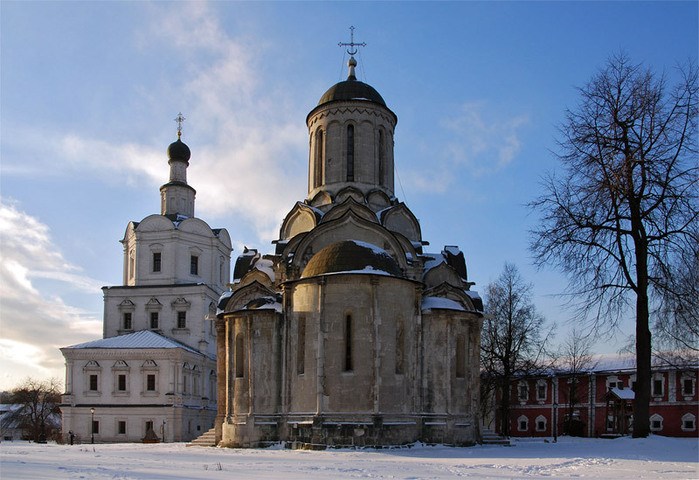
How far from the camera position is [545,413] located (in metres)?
43.6

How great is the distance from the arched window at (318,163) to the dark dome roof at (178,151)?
19.3 meters

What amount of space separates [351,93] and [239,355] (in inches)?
459

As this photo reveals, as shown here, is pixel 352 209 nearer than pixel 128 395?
Yes

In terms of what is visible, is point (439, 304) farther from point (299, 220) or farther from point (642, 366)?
point (642, 366)

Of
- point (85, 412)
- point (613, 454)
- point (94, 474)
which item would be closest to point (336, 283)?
point (613, 454)

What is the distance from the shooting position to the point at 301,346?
23.6 meters

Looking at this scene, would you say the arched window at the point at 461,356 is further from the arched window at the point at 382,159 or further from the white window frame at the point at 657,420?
the white window frame at the point at 657,420

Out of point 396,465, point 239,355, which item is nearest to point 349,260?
point 239,355

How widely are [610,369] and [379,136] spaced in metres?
21.3

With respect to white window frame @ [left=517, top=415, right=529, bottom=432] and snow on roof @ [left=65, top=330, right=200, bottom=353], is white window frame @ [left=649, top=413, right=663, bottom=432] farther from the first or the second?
snow on roof @ [left=65, top=330, right=200, bottom=353]

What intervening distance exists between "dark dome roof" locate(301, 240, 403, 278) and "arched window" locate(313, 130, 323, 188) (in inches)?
249

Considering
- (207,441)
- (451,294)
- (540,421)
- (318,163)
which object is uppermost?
(318,163)

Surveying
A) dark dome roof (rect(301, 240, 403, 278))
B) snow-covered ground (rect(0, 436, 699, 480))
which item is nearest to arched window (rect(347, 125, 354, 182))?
dark dome roof (rect(301, 240, 403, 278))

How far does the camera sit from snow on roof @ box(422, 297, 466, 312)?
2472cm
